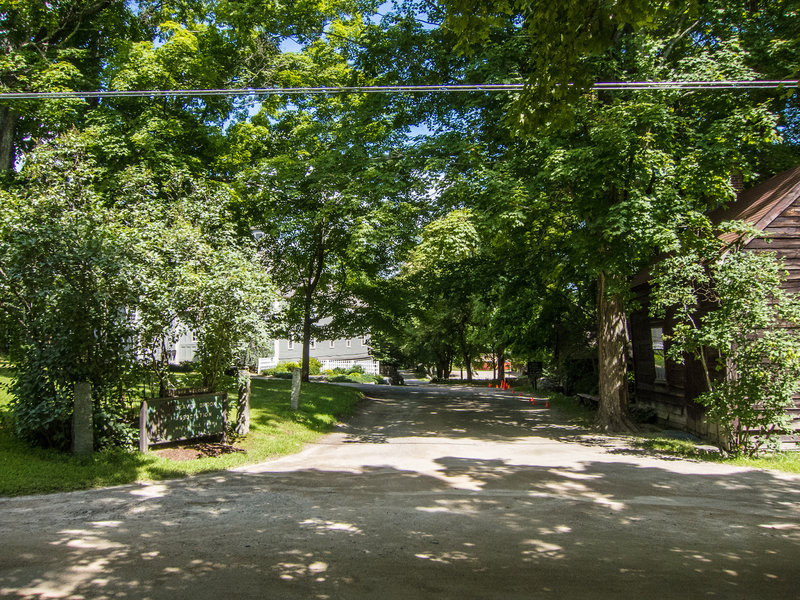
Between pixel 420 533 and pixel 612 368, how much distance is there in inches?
425

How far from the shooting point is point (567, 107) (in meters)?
7.45

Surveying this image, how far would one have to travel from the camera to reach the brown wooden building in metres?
12.1

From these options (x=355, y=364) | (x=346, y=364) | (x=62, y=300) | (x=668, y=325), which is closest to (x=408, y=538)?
(x=62, y=300)

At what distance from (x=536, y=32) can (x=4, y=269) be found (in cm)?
941

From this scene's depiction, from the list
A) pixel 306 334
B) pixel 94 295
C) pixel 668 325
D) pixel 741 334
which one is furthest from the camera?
pixel 306 334

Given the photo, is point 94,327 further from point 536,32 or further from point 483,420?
point 483,420

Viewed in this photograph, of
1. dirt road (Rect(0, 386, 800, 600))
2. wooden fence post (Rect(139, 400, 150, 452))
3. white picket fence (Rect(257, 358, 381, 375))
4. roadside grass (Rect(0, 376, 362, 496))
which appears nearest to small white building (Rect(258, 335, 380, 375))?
white picket fence (Rect(257, 358, 381, 375))

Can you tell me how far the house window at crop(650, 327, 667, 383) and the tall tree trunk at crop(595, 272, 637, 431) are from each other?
168 cm

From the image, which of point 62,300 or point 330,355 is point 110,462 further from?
point 330,355

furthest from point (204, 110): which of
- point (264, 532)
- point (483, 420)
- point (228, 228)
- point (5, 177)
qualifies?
point (264, 532)

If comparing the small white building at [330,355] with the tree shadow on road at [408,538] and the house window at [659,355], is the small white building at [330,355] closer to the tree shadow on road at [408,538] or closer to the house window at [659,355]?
the house window at [659,355]

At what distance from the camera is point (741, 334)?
34.2 feet

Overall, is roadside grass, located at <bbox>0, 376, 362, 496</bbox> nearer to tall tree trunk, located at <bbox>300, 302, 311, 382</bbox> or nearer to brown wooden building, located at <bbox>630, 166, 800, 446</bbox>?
brown wooden building, located at <bbox>630, 166, 800, 446</bbox>

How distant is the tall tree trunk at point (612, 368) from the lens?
49.5 ft
